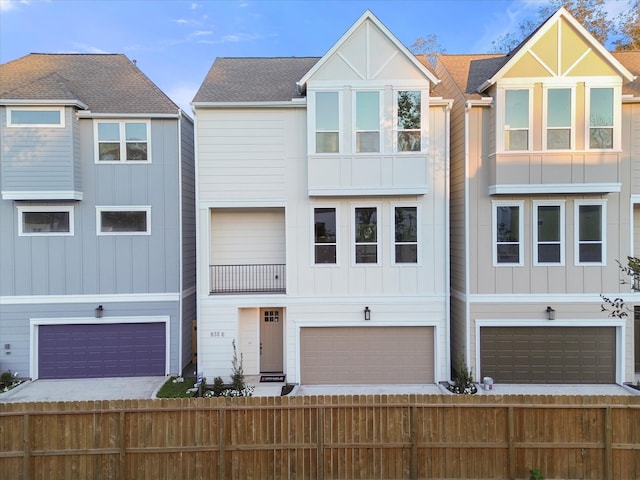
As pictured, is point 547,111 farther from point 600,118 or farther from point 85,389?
point 85,389

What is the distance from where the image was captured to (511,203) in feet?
33.9

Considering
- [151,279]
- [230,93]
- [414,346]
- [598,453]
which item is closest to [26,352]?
[151,279]

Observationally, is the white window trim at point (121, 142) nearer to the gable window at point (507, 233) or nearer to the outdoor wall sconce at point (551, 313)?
the gable window at point (507, 233)

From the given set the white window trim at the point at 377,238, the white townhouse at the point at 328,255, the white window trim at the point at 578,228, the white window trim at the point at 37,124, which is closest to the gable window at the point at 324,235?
the white townhouse at the point at 328,255

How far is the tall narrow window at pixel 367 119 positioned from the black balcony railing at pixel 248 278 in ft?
14.6

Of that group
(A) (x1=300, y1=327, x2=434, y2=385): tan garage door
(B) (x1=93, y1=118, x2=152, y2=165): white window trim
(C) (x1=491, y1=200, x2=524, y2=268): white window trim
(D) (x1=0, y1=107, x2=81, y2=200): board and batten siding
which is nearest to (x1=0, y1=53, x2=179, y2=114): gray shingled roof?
(B) (x1=93, y1=118, x2=152, y2=165): white window trim

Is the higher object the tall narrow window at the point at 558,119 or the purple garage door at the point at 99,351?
the tall narrow window at the point at 558,119

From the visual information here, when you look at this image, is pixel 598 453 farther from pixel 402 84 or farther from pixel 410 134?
pixel 402 84

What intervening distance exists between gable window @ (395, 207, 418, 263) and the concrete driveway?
780 cm

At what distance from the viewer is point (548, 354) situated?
10.4 m

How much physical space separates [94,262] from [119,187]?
7.77 feet

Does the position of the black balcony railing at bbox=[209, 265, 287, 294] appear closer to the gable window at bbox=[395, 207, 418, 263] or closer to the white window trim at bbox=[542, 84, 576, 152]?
the gable window at bbox=[395, 207, 418, 263]

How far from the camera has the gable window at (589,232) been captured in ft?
33.7

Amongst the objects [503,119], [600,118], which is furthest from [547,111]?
[600,118]
